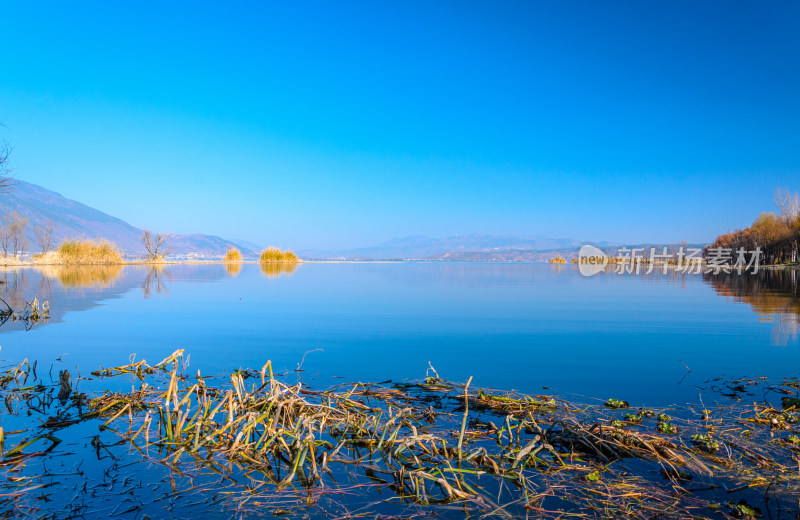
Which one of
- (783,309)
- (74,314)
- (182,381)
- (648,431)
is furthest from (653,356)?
(74,314)

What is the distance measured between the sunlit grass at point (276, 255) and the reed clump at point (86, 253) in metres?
22.4

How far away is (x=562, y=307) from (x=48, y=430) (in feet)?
42.4

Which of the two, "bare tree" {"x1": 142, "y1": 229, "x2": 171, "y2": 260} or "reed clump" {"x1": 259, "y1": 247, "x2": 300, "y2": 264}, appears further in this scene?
"reed clump" {"x1": 259, "y1": 247, "x2": 300, "y2": 264}

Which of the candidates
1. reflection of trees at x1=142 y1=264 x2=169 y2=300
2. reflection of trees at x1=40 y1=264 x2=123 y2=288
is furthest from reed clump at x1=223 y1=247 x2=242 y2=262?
reflection of trees at x1=142 y1=264 x2=169 y2=300

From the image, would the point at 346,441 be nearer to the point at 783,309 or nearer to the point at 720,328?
the point at 720,328

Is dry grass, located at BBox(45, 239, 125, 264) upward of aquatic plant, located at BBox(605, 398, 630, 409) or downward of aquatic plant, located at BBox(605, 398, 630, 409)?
upward

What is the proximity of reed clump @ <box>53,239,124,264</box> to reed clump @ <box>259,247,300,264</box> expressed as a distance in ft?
71.4

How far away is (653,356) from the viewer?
736 cm

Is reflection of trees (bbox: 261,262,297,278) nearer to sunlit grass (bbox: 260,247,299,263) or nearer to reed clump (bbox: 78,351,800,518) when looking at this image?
sunlit grass (bbox: 260,247,299,263)

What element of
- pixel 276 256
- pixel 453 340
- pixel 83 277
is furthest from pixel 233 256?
pixel 453 340

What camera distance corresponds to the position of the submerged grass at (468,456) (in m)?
2.90

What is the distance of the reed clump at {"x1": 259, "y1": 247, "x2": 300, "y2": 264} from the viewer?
70438mm

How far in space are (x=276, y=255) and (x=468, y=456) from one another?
72.3 meters

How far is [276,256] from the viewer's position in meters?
72.6
